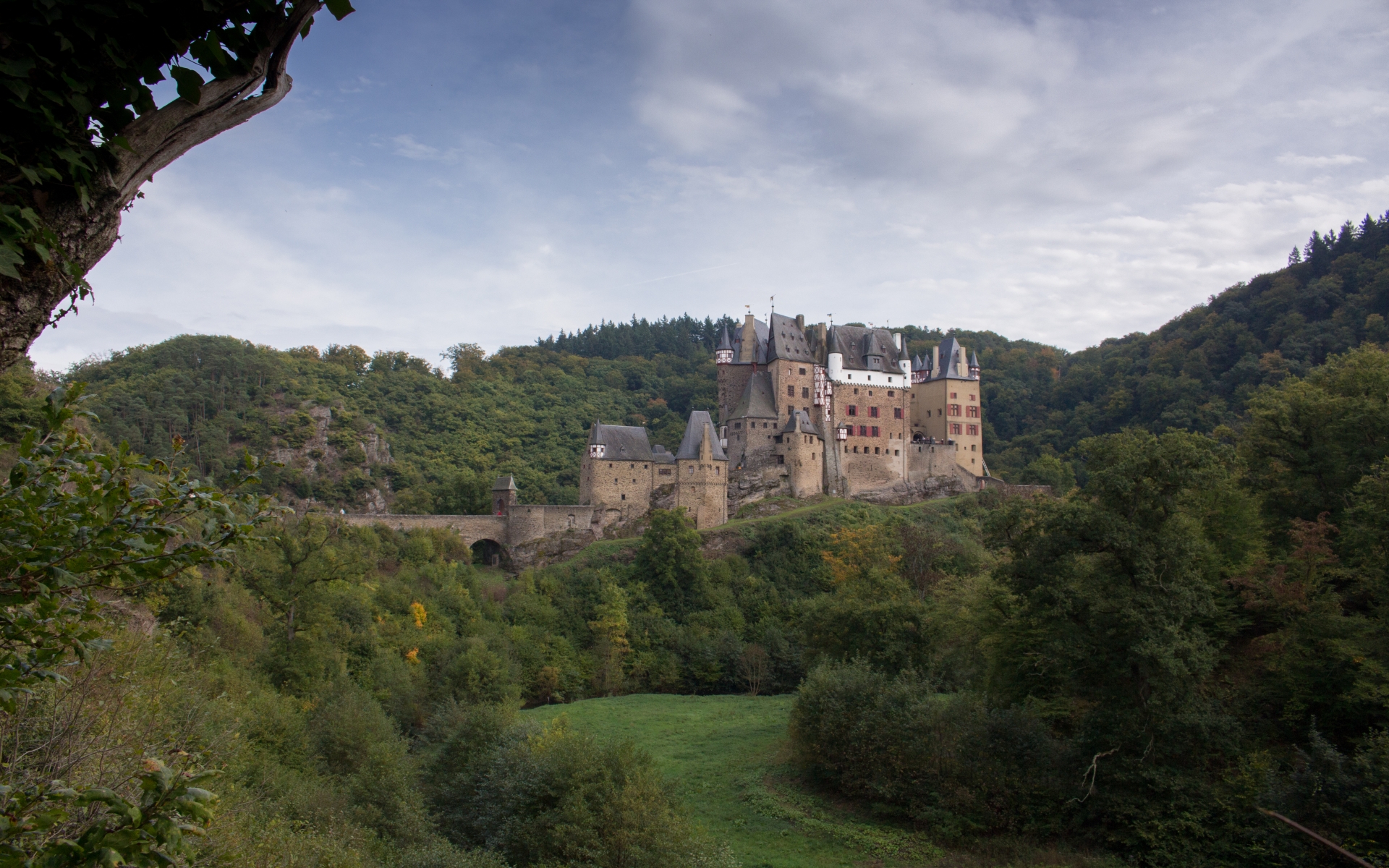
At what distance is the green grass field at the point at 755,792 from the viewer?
21.8 metres

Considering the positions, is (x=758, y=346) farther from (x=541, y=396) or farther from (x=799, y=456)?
(x=541, y=396)

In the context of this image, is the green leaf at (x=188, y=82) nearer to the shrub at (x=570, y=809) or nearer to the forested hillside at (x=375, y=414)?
the shrub at (x=570, y=809)

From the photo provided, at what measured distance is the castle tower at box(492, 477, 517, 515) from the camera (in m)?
53.1

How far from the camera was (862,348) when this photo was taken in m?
61.9

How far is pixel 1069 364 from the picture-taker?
320ft

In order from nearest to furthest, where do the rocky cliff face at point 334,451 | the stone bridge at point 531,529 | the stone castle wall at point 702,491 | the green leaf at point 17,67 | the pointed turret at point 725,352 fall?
the green leaf at point 17,67
the stone bridge at point 531,529
the stone castle wall at point 702,491
the rocky cliff face at point 334,451
the pointed turret at point 725,352

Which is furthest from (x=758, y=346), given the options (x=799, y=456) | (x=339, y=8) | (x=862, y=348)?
(x=339, y=8)

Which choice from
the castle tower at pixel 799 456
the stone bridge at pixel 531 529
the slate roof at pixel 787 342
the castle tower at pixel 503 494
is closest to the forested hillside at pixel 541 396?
the castle tower at pixel 503 494

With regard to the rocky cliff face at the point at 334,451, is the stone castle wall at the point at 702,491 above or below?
below

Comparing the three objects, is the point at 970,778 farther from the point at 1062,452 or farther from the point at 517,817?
the point at 1062,452

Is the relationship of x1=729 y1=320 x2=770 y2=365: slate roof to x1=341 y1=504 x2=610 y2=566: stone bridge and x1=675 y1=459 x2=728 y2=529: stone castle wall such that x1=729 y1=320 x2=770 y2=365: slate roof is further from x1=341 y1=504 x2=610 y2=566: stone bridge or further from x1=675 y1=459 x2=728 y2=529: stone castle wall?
x1=341 y1=504 x2=610 y2=566: stone bridge

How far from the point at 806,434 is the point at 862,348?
32.8 feet

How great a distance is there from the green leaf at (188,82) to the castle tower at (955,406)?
2396 inches

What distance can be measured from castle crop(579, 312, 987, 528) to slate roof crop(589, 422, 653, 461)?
64 mm
